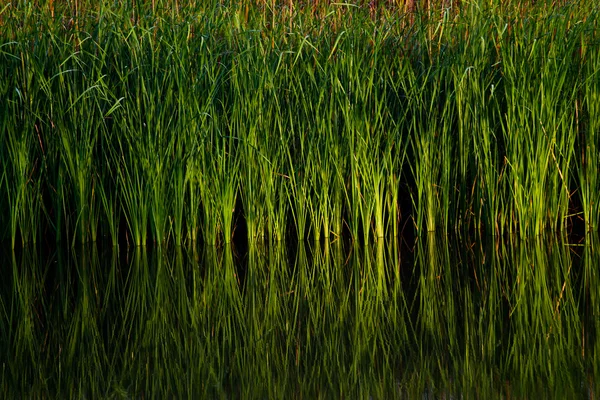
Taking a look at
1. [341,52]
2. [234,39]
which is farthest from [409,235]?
[234,39]

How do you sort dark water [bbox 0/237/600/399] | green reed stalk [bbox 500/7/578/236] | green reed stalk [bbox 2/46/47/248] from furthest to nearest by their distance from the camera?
green reed stalk [bbox 500/7/578/236] → green reed stalk [bbox 2/46/47/248] → dark water [bbox 0/237/600/399]

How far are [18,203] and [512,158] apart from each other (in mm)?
2811

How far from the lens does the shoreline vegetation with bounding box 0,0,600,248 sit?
16.2 feet

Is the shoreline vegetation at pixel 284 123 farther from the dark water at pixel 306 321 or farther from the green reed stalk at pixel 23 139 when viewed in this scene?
the dark water at pixel 306 321

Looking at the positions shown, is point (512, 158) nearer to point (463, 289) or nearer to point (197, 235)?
point (463, 289)

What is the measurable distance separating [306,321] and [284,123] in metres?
1.71

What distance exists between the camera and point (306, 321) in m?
3.70

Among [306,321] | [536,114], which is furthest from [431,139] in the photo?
[306,321]

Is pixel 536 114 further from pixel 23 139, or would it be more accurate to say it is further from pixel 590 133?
pixel 23 139

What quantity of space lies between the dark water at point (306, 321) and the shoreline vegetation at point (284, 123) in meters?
0.24

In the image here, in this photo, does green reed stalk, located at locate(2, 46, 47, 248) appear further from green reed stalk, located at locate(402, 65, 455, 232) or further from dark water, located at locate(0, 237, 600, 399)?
green reed stalk, located at locate(402, 65, 455, 232)

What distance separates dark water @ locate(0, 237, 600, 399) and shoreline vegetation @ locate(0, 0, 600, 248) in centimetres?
24

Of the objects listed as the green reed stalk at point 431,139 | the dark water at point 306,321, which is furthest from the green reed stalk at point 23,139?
the green reed stalk at point 431,139

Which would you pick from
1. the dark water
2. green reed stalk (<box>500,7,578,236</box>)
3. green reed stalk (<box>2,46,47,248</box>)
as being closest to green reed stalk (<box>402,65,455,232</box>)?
the dark water
